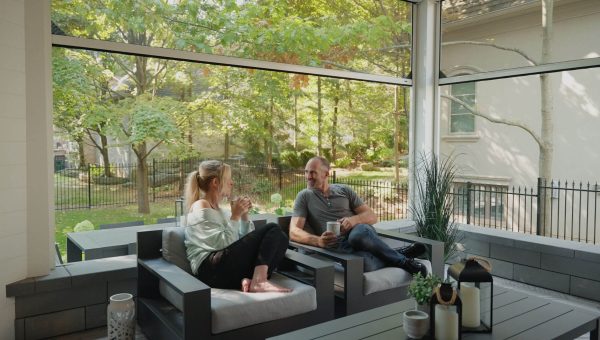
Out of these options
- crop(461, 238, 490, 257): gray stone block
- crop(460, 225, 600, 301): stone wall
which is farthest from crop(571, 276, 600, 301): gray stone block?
crop(461, 238, 490, 257): gray stone block

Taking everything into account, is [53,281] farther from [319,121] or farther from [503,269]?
[319,121]

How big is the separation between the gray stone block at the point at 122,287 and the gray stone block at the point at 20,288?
517 millimetres

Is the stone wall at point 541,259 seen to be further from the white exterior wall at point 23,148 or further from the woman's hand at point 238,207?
the white exterior wall at point 23,148

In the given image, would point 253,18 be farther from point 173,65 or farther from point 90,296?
point 90,296

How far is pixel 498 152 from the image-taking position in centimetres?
852

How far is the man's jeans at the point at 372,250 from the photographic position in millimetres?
3420

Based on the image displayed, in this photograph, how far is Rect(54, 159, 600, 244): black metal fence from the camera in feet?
20.2

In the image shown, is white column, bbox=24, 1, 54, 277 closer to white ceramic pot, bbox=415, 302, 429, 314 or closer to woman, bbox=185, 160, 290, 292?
woman, bbox=185, 160, 290, 292

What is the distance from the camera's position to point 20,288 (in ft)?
9.42

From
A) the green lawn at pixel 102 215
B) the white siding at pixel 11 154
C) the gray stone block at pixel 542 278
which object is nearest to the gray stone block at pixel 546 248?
the gray stone block at pixel 542 278

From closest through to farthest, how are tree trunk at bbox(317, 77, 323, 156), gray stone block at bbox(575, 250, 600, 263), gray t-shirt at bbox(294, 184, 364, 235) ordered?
1. gray t-shirt at bbox(294, 184, 364, 235)
2. gray stone block at bbox(575, 250, 600, 263)
3. tree trunk at bbox(317, 77, 323, 156)

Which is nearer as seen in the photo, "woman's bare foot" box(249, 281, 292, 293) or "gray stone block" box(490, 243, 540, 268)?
"woman's bare foot" box(249, 281, 292, 293)

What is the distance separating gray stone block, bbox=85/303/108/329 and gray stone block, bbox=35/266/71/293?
0.90 ft

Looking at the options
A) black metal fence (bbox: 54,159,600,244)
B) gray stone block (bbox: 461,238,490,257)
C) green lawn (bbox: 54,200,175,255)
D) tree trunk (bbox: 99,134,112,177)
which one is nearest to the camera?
gray stone block (bbox: 461,238,490,257)
